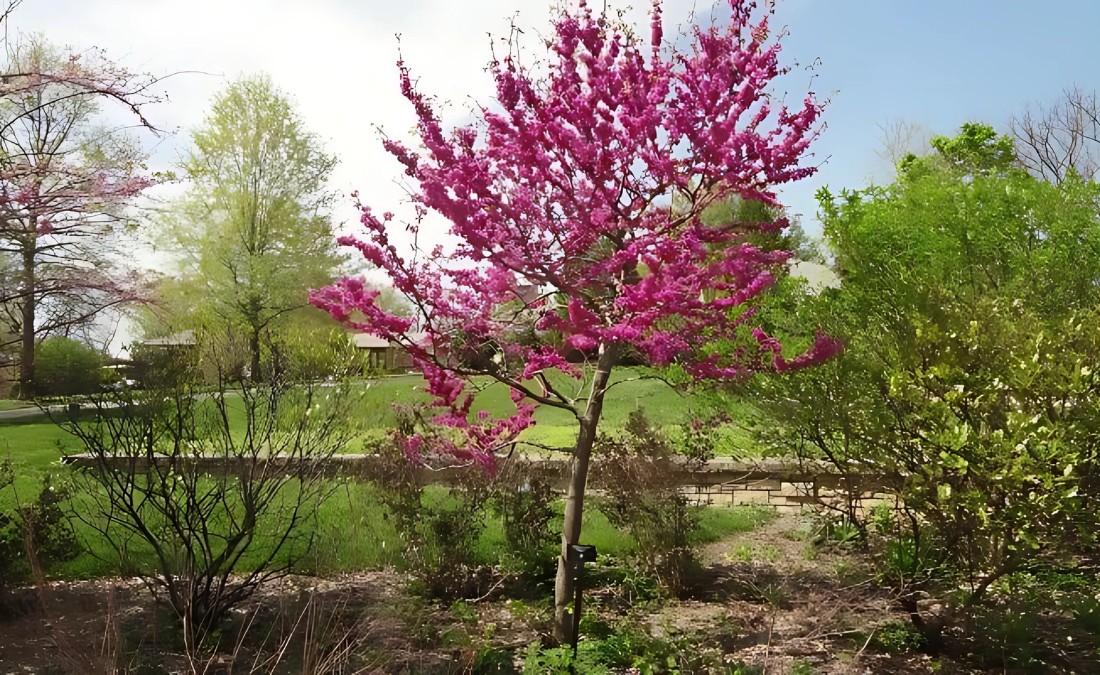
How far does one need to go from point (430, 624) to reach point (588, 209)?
2.45m

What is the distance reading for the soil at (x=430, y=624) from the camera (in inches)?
149

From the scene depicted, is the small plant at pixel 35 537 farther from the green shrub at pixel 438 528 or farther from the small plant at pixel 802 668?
the small plant at pixel 802 668

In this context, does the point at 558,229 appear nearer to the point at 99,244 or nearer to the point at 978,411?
the point at 978,411

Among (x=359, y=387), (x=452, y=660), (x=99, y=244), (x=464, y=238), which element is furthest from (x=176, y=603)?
(x=99, y=244)

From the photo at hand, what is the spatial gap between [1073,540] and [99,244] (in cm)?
1189

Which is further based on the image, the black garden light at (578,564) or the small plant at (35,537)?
the small plant at (35,537)

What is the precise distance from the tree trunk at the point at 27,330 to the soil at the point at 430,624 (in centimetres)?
253

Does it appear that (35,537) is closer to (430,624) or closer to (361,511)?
(361,511)

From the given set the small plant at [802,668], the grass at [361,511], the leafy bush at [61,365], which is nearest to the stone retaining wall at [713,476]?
the grass at [361,511]

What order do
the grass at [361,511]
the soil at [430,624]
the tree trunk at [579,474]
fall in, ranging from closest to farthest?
the soil at [430,624]
the tree trunk at [579,474]
the grass at [361,511]

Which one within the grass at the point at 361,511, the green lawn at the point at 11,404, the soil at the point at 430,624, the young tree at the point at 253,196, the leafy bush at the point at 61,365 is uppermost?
the young tree at the point at 253,196

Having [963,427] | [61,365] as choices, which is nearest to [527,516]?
[963,427]

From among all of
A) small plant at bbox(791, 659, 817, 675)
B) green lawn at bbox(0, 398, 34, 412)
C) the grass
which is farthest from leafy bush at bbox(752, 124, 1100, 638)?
green lawn at bbox(0, 398, 34, 412)

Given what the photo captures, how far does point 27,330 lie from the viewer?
905cm
